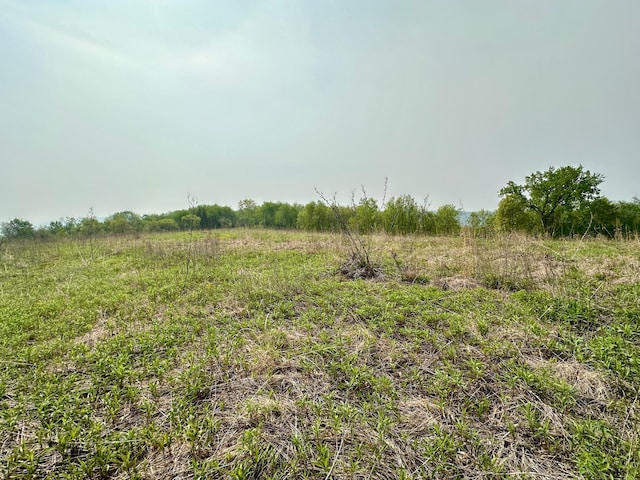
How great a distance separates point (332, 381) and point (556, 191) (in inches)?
1009

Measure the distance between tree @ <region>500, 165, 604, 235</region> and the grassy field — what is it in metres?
20.2

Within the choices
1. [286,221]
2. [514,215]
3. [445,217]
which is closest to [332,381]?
[445,217]

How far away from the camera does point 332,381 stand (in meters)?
2.15

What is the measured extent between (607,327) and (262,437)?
368 centimetres

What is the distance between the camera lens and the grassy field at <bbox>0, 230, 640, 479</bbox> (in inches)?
57.6

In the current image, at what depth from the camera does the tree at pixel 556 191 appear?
18625 mm

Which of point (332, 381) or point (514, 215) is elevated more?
point (514, 215)

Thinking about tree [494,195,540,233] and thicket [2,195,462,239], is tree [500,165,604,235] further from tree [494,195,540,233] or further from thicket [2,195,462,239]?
thicket [2,195,462,239]

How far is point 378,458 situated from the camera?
1445mm

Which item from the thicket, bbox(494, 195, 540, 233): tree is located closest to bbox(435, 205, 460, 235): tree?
the thicket

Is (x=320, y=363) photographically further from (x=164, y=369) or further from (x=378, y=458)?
(x=164, y=369)

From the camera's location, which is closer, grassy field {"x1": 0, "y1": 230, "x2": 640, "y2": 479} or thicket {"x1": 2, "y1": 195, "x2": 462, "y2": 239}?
grassy field {"x1": 0, "y1": 230, "x2": 640, "y2": 479}

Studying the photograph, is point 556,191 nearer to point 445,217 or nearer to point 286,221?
point 445,217

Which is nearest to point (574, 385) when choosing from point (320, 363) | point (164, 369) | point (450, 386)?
point (450, 386)
